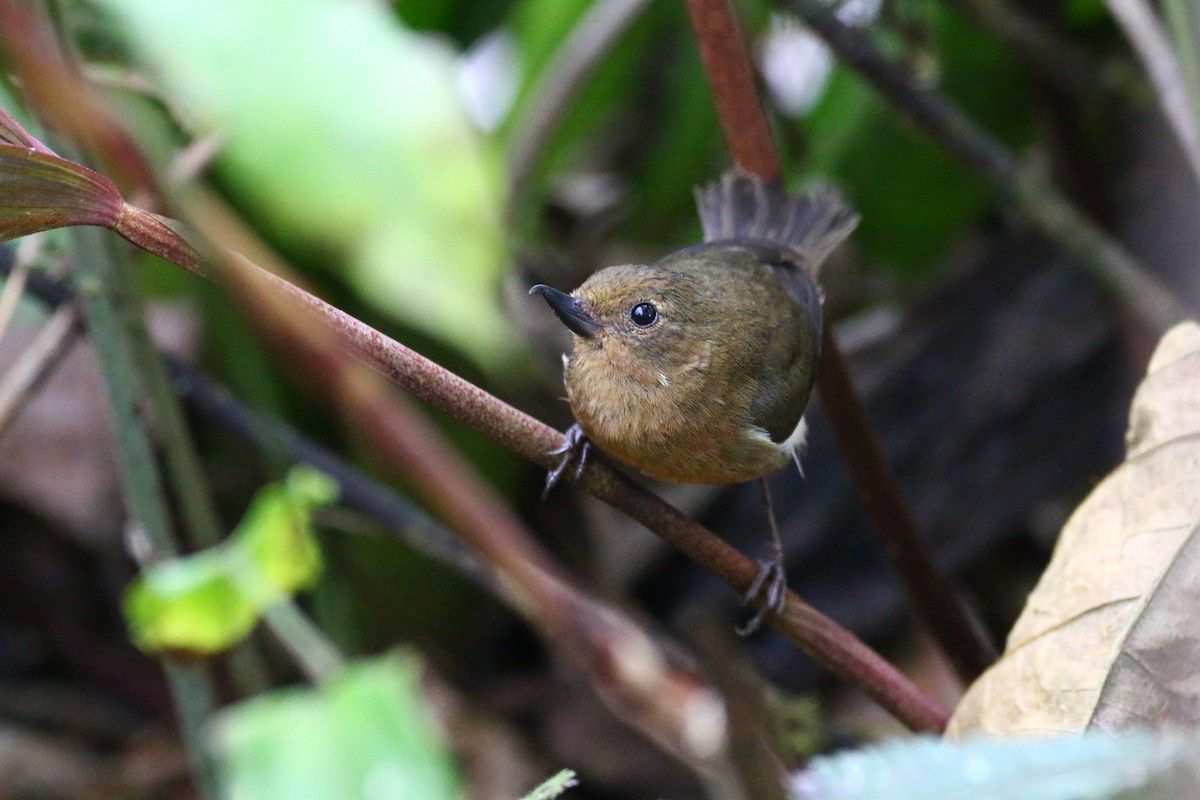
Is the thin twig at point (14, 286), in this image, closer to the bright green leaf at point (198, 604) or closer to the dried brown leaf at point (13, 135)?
the bright green leaf at point (198, 604)

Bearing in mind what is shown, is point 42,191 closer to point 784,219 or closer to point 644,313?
point 644,313

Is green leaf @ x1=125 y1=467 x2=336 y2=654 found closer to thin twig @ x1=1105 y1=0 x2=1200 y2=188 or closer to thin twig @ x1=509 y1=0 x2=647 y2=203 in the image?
thin twig @ x1=509 y1=0 x2=647 y2=203

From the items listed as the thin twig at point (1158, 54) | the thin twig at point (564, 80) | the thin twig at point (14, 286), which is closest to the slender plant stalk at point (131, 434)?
the thin twig at point (14, 286)

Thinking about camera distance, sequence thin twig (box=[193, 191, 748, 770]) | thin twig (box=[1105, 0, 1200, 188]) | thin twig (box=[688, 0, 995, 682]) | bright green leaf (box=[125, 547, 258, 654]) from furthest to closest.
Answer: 1. thin twig (box=[1105, 0, 1200, 188])
2. thin twig (box=[688, 0, 995, 682])
3. bright green leaf (box=[125, 547, 258, 654])
4. thin twig (box=[193, 191, 748, 770])

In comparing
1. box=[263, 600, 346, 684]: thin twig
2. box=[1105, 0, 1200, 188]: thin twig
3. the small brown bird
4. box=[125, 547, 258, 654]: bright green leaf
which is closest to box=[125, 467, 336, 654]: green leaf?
box=[125, 547, 258, 654]: bright green leaf

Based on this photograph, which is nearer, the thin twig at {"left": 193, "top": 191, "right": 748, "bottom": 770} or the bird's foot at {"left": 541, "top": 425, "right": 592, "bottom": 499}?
the thin twig at {"left": 193, "top": 191, "right": 748, "bottom": 770}

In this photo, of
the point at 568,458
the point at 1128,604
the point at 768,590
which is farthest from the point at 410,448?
the point at 768,590

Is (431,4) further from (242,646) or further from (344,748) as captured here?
(344,748)
